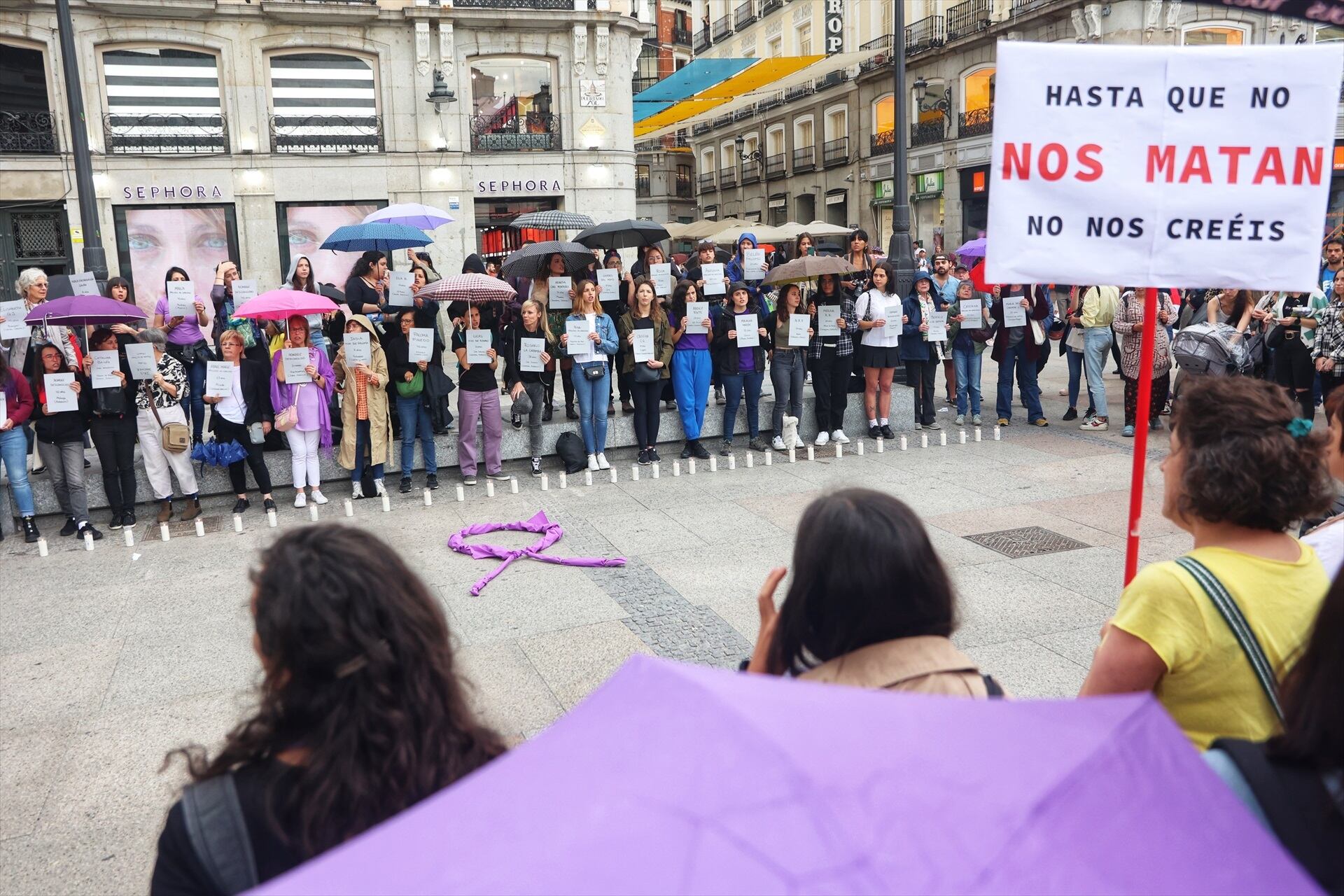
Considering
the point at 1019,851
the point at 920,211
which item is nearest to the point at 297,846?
the point at 1019,851

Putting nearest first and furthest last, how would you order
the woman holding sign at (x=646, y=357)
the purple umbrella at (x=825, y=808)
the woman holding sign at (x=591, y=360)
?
the purple umbrella at (x=825, y=808)
the woman holding sign at (x=591, y=360)
the woman holding sign at (x=646, y=357)

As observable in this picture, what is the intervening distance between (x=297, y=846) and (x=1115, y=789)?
1210 mm

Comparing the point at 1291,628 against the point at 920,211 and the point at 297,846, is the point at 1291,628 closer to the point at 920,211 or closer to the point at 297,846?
the point at 297,846

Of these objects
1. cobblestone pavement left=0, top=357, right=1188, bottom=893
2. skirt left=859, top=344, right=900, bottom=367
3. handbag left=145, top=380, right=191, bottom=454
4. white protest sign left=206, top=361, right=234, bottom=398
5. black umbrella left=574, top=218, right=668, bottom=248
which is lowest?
cobblestone pavement left=0, top=357, right=1188, bottom=893

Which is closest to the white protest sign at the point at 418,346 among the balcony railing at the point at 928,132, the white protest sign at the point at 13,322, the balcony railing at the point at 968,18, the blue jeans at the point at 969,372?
the white protest sign at the point at 13,322

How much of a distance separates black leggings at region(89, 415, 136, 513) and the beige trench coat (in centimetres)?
166

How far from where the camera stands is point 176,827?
5.50 ft

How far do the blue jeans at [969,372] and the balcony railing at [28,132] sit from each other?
19.4 meters

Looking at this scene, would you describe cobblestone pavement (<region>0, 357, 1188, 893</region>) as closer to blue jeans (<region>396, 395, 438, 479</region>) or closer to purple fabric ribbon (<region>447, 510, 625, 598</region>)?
purple fabric ribbon (<region>447, 510, 625, 598</region>)

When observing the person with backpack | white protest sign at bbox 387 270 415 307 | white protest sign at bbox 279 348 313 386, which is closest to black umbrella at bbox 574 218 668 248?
white protest sign at bbox 387 270 415 307

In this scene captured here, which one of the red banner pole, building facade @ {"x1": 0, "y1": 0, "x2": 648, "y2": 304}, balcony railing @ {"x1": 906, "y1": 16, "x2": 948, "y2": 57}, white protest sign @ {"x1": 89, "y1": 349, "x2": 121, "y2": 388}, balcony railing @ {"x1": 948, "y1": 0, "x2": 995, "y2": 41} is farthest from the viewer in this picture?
balcony railing @ {"x1": 906, "y1": 16, "x2": 948, "y2": 57}

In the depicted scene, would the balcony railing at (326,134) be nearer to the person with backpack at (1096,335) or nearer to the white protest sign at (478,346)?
A: the white protest sign at (478,346)

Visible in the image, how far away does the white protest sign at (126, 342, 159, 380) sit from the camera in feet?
27.9

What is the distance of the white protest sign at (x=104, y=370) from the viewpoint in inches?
324
